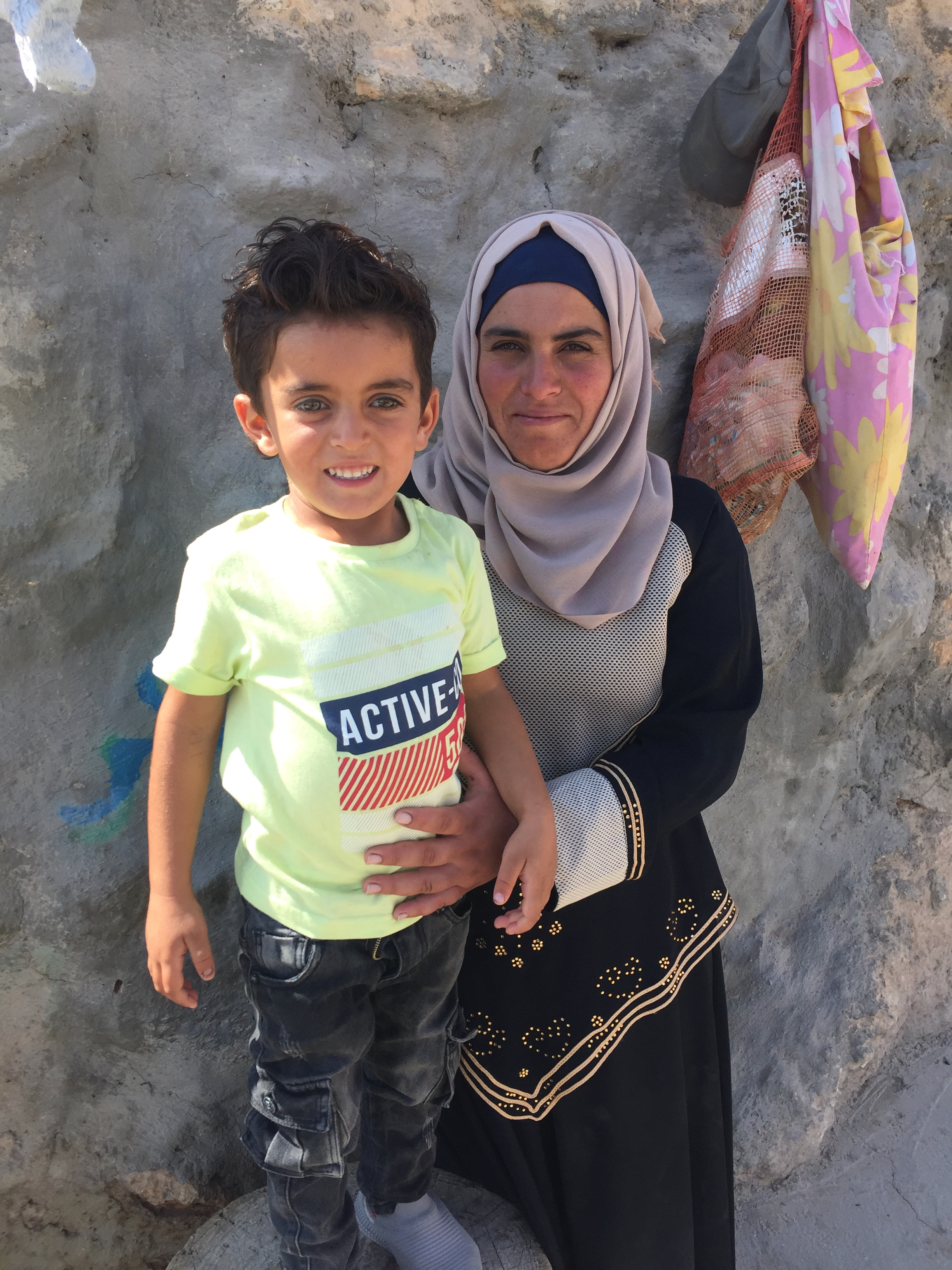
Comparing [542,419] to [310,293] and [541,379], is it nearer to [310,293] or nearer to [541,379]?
[541,379]

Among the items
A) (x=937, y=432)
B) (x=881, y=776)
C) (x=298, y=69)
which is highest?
(x=298, y=69)

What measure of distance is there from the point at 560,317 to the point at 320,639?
0.62m

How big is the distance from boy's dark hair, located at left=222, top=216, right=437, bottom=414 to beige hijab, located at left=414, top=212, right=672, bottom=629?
0.96 ft

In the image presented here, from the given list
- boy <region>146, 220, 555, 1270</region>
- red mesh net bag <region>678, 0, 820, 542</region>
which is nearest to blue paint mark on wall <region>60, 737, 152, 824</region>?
boy <region>146, 220, 555, 1270</region>

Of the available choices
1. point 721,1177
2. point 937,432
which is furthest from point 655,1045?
point 937,432

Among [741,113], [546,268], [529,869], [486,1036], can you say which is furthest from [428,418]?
[741,113]

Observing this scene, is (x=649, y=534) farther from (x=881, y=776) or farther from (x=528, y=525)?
(x=881, y=776)

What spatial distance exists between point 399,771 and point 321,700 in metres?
0.13

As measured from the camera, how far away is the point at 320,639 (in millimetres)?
1122

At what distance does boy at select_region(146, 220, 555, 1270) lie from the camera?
1115 millimetres

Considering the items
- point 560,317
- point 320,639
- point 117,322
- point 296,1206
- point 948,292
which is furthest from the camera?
point 948,292

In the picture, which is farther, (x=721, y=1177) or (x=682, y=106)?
(x=682, y=106)

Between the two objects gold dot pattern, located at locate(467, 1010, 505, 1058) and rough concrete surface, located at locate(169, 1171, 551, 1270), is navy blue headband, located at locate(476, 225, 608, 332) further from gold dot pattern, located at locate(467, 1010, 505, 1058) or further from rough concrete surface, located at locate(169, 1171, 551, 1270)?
rough concrete surface, located at locate(169, 1171, 551, 1270)

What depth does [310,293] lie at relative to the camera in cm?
110
